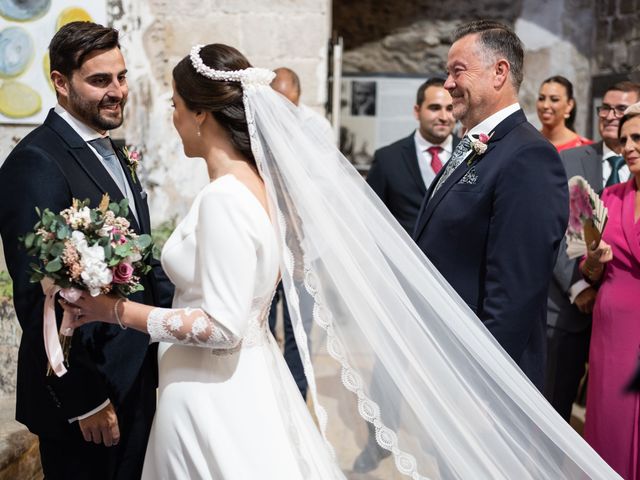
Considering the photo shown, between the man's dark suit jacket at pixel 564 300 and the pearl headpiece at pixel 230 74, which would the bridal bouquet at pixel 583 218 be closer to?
the man's dark suit jacket at pixel 564 300

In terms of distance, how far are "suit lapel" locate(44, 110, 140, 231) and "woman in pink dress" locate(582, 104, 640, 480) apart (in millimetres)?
2053

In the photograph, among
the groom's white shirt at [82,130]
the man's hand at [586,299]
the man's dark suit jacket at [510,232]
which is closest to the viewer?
the man's dark suit jacket at [510,232]

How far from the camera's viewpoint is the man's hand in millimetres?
3955

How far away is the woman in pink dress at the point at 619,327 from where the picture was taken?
3.27 meters

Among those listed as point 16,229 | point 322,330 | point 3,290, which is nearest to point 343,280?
point 322,330

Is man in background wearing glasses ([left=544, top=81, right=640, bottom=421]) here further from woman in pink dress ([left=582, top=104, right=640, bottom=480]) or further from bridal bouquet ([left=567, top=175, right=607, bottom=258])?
woman in pink dress ([left=582, top=104, right=640, bottom=480])

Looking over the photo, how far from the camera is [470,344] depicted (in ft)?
7.63

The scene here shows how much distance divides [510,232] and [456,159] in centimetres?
44

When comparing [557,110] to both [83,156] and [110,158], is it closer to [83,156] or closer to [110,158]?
[110,158]

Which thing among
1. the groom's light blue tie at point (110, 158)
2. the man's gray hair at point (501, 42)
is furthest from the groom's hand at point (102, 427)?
the man's gray hair at point (501, 42)

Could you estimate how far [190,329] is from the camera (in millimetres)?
2174

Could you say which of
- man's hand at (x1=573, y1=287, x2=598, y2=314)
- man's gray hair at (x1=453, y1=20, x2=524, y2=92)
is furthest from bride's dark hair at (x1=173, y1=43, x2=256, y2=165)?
man's hand at (x1=573, y1=287, x2=598, y2=314)

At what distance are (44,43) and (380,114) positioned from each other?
3.31 metres

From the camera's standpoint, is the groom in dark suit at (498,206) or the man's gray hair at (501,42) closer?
the groom in dark suit at (498,206)
